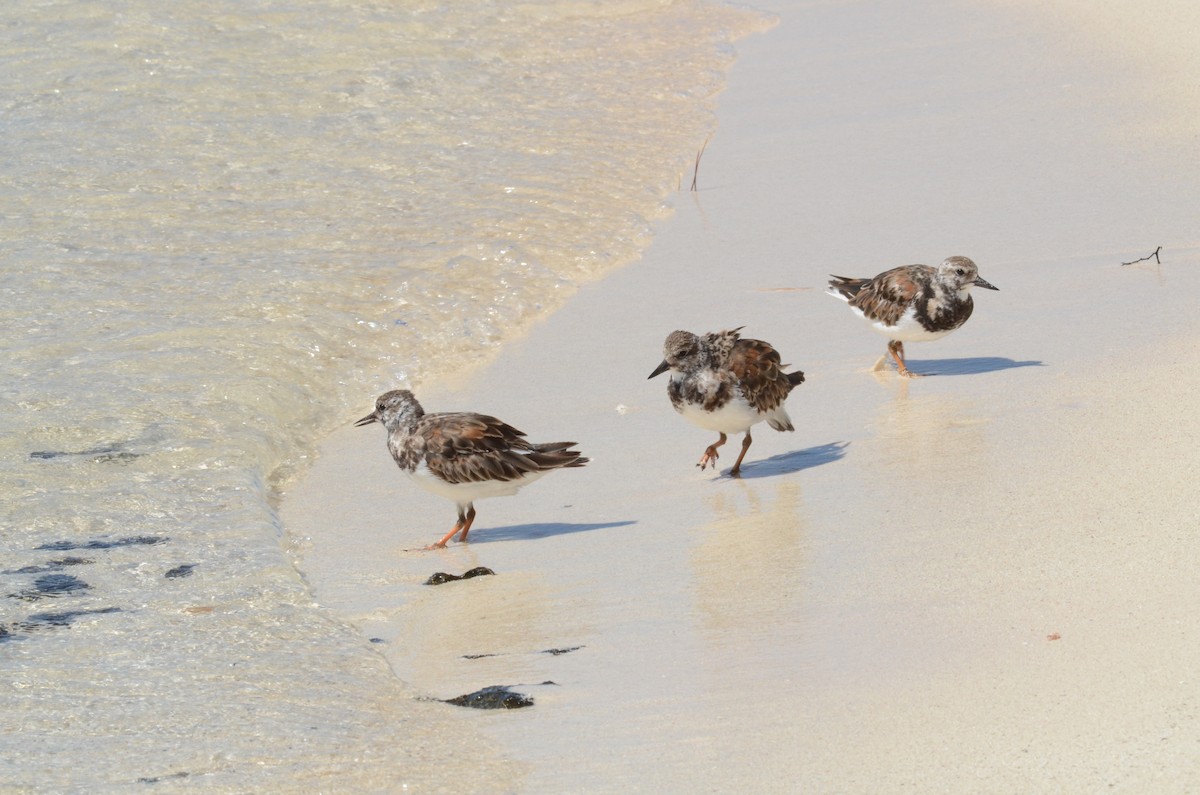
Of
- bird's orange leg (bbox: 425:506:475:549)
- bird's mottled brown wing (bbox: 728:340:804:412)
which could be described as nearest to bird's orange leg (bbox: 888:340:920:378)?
bird's mottled brown wing (bbox: 728:340:804:412)

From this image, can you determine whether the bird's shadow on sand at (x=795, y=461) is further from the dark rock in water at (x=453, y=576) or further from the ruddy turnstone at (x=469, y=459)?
the dark rock in water at (x=453, y=576)

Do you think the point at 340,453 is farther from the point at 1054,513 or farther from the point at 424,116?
the point at 424,116

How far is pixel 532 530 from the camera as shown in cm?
700

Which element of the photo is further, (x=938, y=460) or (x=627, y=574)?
(x=938, y=460)

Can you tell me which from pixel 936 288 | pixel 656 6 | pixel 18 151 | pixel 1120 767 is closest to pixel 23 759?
pixel 1120 767

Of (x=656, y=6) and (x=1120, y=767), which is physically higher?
(x=656, y=6)

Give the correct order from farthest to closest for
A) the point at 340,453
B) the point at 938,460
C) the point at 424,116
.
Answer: the point at 424,116 < the point at 340,453 < the point at 938,460

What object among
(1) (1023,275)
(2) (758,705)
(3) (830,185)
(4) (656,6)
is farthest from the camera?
(4) (656,6)

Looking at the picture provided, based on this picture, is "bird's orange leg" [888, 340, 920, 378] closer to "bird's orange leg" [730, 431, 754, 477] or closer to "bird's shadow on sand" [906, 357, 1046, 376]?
"bird's shadow on sand" [906, 357, 1046, 376]

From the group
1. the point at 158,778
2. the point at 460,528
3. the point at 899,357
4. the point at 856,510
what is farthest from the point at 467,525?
the point at 899,357

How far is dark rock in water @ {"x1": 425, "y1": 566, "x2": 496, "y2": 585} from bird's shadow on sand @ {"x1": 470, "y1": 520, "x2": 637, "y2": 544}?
539 millimetres

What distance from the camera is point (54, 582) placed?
626 centimetres

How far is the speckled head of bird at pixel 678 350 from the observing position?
7.29 meters

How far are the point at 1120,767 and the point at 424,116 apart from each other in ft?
39.7
